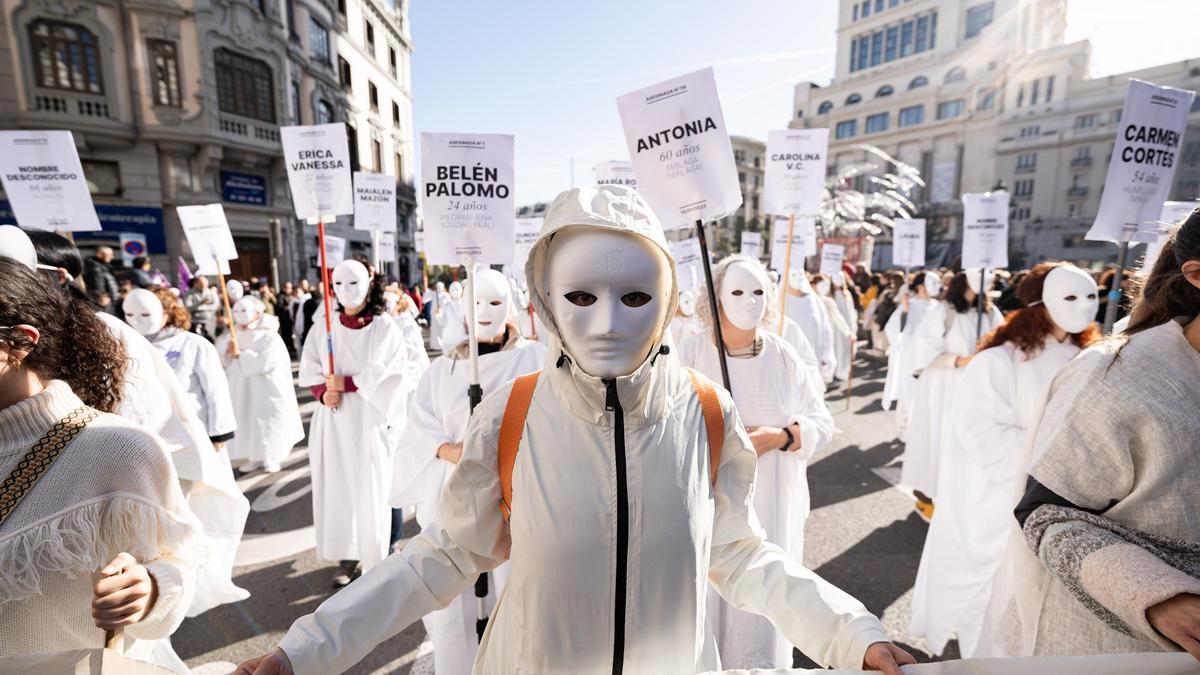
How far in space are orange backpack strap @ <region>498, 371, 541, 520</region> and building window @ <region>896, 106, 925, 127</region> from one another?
2116 inches

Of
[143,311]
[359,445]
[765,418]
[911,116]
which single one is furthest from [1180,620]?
[911,116]

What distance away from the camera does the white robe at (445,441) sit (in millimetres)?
2527

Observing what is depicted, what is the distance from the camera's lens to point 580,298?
1.19 meters

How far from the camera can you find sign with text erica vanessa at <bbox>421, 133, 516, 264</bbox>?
265 centimetres

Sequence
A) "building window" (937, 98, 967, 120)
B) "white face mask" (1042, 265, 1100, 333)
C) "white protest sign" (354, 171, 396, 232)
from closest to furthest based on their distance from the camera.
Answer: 1. "white face mask" (1042, 265, 1100, 333)
2. "white protest sign" (354, 171, 396, 232)
3. "building window" (937, 98, 967, 120)

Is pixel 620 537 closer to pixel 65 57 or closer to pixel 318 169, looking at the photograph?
pixel 318 169

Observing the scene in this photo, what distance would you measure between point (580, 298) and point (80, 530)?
1317mm

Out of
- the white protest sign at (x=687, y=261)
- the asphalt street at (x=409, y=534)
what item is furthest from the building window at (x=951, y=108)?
the asphalt street at (x=409, y=534)

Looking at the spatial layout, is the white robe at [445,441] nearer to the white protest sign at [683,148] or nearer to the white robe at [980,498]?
the white protest sign at [683,148]

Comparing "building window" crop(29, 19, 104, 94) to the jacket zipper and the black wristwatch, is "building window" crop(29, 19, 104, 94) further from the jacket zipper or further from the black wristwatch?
the jacket zipper

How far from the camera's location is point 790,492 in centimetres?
265

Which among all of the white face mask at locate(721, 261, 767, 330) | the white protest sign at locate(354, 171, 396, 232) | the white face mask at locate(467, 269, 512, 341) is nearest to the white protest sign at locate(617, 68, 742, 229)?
the white face mask at locate(721, 261, 767, 330)

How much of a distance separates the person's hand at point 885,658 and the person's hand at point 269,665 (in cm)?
105

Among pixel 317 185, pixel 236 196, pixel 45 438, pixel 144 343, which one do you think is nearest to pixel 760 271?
pixel 45 438
